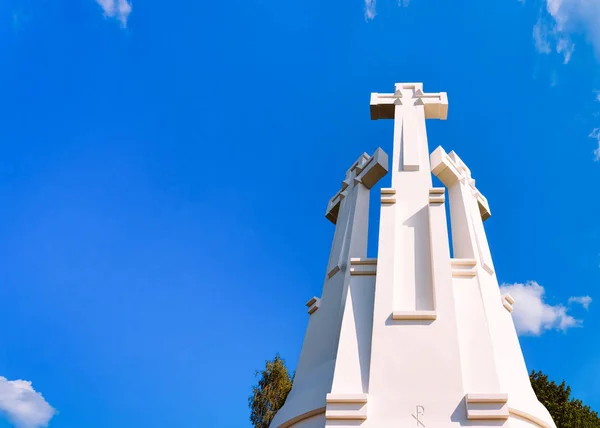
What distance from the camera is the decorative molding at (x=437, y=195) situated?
765 cm

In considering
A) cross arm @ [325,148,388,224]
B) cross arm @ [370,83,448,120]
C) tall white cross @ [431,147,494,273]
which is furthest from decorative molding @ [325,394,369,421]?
cross arm @ [370,83,448,120]

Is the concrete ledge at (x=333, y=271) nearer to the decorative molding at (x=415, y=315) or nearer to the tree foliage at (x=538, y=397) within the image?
the decorative molding at (x=415, y=315)

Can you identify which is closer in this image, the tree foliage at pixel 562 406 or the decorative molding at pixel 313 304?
the decorative molding at pixel 313 304

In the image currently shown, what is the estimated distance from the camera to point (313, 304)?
29.0ft

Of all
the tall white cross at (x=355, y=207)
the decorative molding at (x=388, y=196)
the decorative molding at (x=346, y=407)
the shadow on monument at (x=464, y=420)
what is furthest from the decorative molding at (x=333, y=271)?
the shadow on monument at (x=464, y=420)

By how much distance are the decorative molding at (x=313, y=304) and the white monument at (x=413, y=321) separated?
2cm

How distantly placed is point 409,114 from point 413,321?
171 inches

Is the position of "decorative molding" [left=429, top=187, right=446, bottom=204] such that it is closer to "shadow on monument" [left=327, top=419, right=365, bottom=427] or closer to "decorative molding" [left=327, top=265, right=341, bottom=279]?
"decorative molding" [left=327, top=265, right=341, bottom=279]

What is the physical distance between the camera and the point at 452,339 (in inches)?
248

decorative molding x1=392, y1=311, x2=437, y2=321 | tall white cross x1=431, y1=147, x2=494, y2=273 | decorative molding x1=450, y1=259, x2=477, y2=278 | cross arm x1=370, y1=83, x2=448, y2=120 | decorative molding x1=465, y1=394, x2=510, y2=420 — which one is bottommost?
decorative molding x1=465, y1=394, x2=510, y2=420

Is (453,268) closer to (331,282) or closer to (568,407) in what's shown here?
(331,282)

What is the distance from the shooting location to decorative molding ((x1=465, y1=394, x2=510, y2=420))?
5566 mm

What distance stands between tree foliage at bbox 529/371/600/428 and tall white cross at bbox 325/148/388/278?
458 inches

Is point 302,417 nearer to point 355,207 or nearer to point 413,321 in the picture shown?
point 413,321
